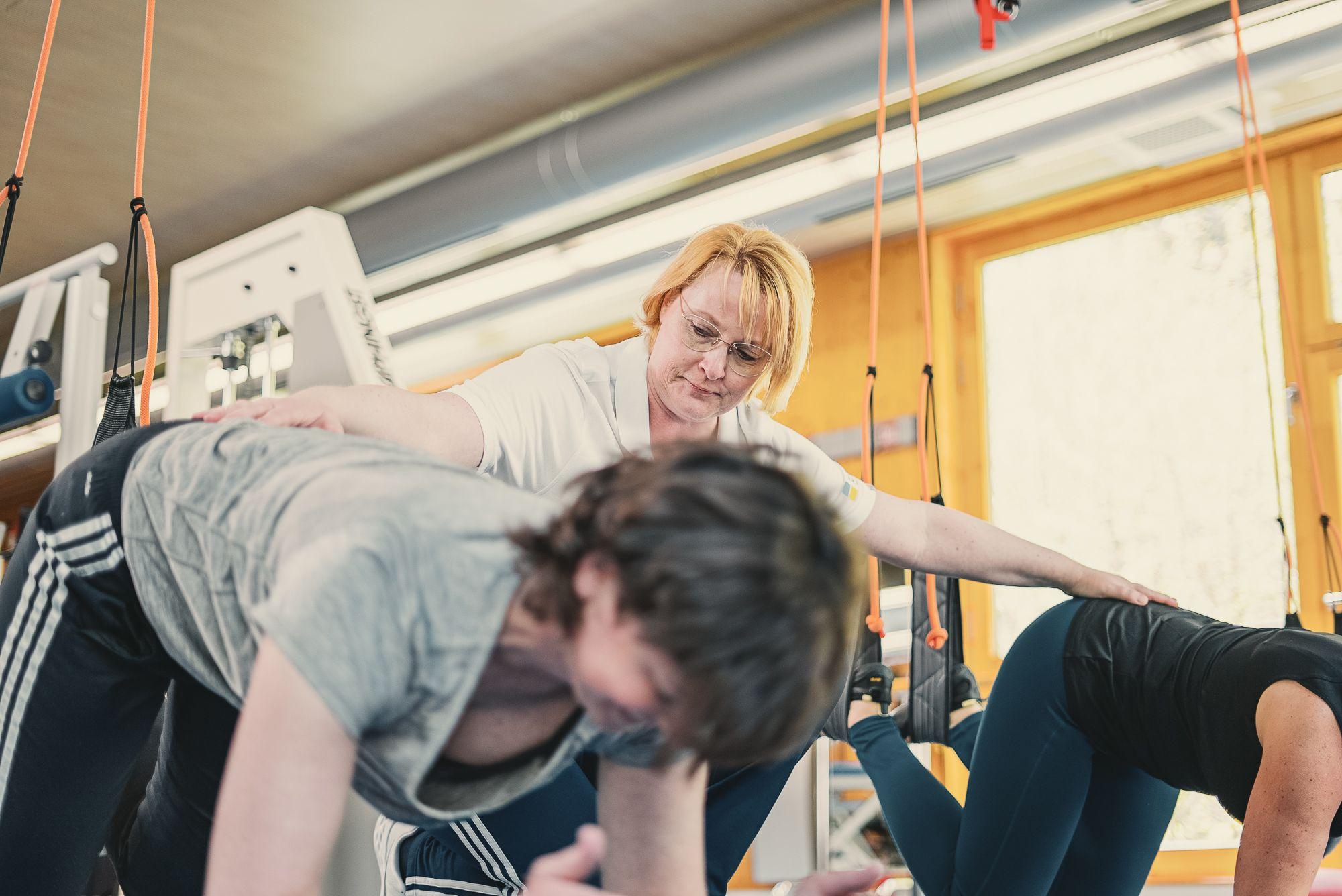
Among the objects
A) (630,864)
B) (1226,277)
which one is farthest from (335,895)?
(1226,277)

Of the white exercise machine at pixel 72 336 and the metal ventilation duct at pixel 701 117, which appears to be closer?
the white exercise machine at pixel 72 336

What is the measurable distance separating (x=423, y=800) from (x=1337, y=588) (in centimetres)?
384

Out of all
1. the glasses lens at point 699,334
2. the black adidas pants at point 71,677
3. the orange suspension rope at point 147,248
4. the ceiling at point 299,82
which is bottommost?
the black adidas pants at point 71,677

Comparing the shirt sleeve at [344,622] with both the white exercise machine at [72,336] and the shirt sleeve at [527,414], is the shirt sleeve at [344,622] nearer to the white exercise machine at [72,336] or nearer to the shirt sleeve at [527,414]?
the shirt sleeve at [527,414]

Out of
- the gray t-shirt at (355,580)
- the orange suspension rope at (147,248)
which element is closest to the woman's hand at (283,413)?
the gray t-shirt at (355,580)

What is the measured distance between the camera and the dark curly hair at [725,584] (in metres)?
0.82

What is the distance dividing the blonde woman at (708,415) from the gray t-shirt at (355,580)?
589mm

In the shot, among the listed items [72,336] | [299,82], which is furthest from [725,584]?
[299,82]

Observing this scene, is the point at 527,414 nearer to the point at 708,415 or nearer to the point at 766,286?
the point at 708,415

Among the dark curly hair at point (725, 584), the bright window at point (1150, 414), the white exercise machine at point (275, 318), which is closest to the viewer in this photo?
the dark curly hair at point (725, 584)

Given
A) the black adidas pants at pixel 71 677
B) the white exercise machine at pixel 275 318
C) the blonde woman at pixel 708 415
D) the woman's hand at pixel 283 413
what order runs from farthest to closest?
the white exercise machine at pixel 275 318 → the blonde woman at pixel 708 415 → the woman's hand at pixel 283 413 → the black adidas pants at pixel 71 677

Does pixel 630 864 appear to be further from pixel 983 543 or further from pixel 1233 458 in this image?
pixel 1233 458

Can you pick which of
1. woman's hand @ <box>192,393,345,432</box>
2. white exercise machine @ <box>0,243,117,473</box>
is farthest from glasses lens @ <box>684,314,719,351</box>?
white exercise machine @ <box>0,243,117,473</box>

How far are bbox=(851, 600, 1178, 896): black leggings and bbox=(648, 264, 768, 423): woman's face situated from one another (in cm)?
64
